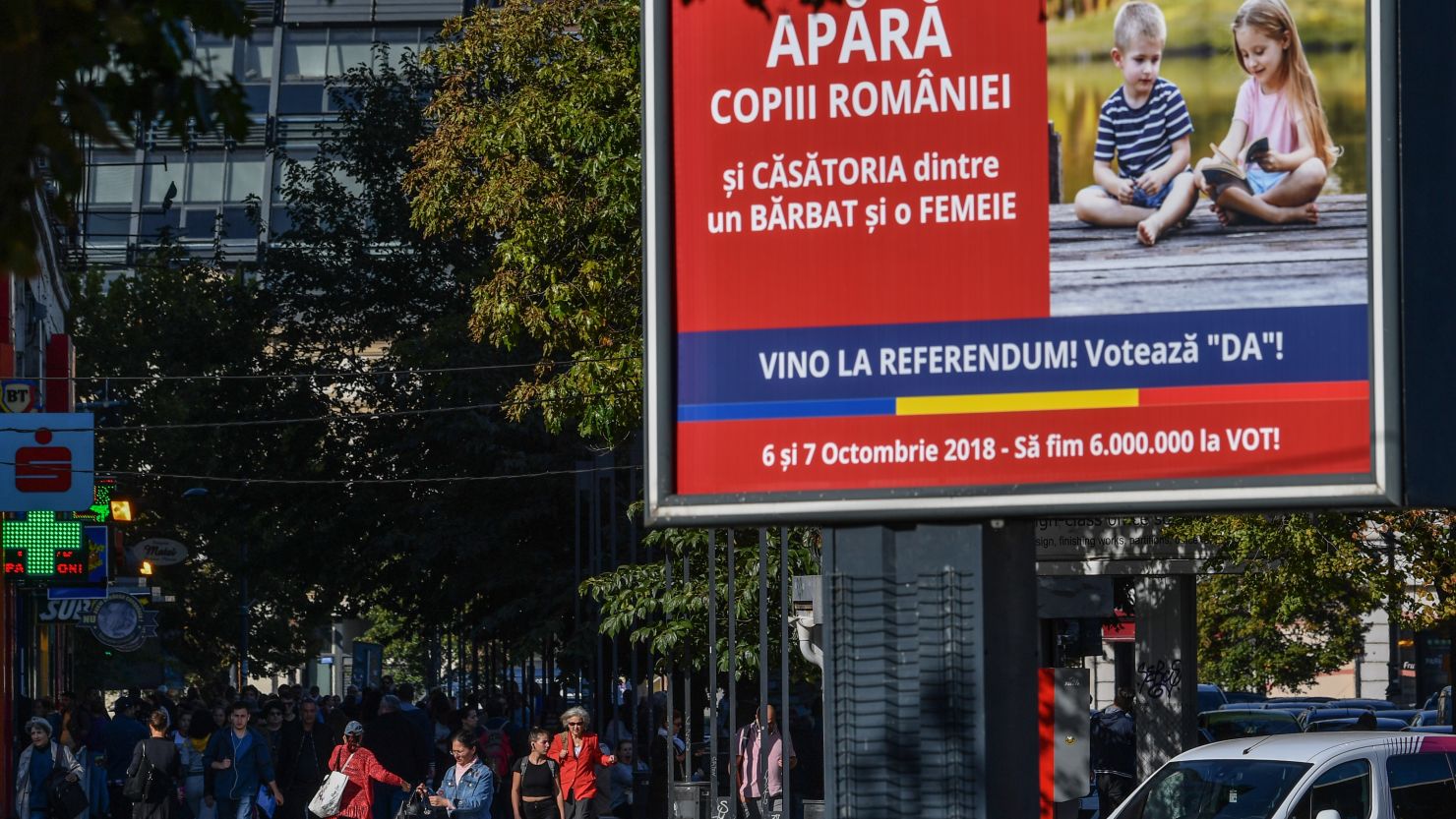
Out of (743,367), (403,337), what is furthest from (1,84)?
(403,337)

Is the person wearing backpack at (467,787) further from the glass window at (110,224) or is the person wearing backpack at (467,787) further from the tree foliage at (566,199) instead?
the glass window at (110,224)

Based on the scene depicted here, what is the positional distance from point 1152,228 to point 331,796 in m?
10.6

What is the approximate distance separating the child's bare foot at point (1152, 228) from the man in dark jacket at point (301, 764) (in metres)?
14.7

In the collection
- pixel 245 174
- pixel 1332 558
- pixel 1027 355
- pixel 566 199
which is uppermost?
pixel 245 174

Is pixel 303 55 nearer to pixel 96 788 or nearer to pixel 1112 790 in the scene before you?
pixel 96 788

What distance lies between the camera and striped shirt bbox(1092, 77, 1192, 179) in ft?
30.7

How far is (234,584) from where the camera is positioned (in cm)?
5619

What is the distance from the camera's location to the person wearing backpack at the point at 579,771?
17422 millimetres

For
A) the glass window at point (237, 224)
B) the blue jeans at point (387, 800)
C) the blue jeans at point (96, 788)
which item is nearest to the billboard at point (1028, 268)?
the blue jeans at point (387, 800)

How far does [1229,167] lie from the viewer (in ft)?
30.5

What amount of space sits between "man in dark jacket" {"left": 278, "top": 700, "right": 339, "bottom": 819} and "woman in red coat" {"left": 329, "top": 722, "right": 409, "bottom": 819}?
4.16 metres

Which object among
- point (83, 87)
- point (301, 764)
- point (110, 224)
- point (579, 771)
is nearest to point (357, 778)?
point (579, 771)

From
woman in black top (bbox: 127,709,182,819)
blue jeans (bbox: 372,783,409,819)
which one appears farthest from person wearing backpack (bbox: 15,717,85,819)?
blue jeans (bbox: 372,783,409,819)

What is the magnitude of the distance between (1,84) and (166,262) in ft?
167
